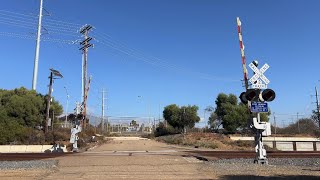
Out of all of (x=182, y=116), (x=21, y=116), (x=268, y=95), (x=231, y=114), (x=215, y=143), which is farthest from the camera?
(x=182, y=116)

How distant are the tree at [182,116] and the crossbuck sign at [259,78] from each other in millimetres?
59627

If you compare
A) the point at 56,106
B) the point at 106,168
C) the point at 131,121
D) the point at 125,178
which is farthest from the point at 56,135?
the point at 131,121

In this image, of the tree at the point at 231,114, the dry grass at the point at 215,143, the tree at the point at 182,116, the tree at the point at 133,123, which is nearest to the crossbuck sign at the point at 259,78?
the dry grass at the point at 215,143

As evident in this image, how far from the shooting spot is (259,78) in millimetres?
18172

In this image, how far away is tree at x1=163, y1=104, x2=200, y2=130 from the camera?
256 ft

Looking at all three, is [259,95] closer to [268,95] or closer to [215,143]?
[268,95]

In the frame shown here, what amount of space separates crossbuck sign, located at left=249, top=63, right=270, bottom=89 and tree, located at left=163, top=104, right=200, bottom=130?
5963 centimetres

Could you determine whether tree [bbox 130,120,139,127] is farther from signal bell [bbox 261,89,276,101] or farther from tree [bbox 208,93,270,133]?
signal bell [bbox 261,89,276,101]

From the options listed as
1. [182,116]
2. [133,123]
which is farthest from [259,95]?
[133,123]

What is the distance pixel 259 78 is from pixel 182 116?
2380 inches

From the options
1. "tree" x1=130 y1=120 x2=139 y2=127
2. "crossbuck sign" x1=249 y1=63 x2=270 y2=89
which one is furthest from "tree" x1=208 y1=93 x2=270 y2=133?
"crossbuck sign" x1=249 y1=63 x2=270 y2=89

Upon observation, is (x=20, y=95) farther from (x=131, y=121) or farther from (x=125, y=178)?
(x=131, y=121)

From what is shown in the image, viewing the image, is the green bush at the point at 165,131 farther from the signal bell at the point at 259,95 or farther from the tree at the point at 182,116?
the signal bell at the point at 259,95

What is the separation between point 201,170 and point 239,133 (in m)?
56.8
